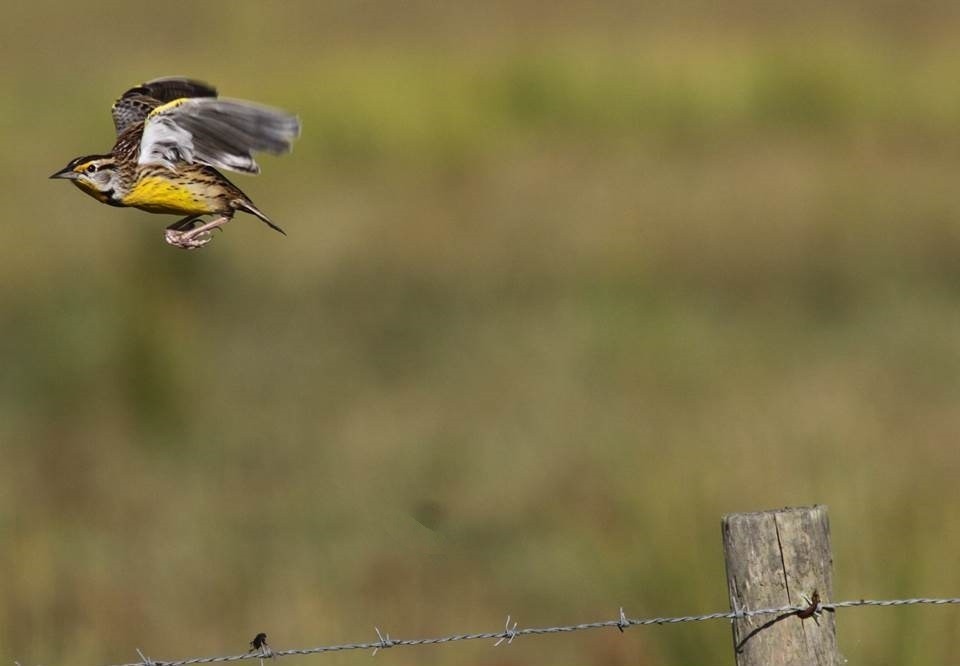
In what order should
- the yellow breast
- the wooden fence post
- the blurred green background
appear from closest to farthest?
the yellow breast, the wooden fence post, the blurred green background

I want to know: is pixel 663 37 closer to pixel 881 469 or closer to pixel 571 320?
pixel 571 320

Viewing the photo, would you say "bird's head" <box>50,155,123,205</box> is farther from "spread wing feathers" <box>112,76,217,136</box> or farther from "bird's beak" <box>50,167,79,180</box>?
"spread wing feathers" <box>112,76,217,136</box>

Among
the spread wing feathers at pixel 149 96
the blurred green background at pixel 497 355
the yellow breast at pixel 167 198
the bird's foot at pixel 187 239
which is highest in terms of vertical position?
the spread wing feathers at pixel 149 96

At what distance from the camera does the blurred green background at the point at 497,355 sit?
324 inches

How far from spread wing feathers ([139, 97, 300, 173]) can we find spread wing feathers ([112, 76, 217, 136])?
0.46ft

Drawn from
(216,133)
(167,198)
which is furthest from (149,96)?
(167,198)

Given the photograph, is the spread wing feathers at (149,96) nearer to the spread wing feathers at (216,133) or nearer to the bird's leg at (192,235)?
the spread wing feathers at (216,133)

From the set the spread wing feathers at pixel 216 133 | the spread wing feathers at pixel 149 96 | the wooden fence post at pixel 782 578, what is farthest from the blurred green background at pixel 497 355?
the spread wing feathers at pixel 216 133

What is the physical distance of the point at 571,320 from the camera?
1498 centimetres

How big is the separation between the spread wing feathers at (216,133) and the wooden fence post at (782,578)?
1.60m

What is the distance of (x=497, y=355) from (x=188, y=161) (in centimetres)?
1171

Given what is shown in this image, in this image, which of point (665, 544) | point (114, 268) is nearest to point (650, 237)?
point (114, 268)

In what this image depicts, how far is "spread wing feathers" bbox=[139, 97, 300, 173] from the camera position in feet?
7.43

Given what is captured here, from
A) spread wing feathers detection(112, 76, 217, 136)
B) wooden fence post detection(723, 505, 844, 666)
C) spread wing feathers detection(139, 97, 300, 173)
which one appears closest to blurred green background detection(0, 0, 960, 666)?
wooden fence post detection(723, 505, 844, 666)
